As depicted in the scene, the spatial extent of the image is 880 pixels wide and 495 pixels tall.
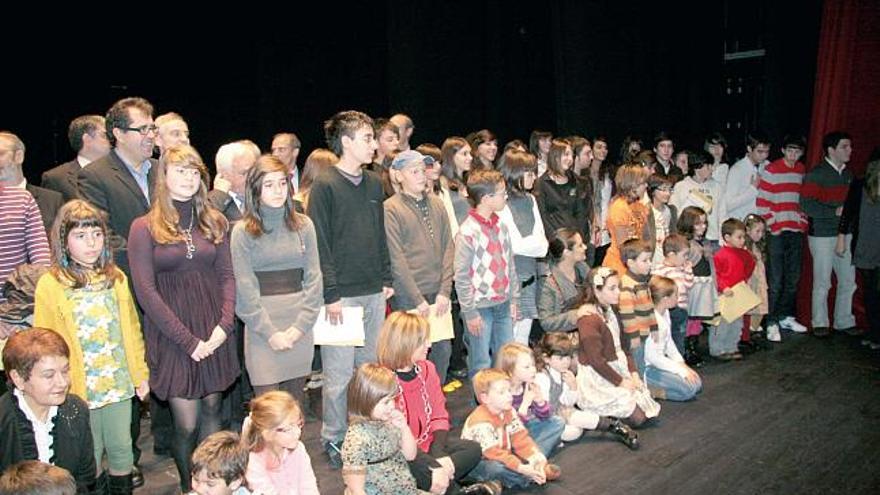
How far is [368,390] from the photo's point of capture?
289 centimetres

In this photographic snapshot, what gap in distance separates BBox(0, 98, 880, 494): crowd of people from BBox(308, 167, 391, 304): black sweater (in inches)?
0.4

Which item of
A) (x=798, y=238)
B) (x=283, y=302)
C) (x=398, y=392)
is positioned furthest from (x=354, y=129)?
(x=798, y=238)

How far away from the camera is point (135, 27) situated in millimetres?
5445

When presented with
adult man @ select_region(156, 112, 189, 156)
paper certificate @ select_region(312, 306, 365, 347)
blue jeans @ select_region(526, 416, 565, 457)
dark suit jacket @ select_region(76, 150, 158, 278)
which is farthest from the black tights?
blue jeans @ select_region(526, 416, 565, 457)

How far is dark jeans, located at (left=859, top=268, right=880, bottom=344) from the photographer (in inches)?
219

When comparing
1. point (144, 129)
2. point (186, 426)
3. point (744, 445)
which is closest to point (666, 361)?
point (744, 445)

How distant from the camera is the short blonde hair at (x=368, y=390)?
2891 mm

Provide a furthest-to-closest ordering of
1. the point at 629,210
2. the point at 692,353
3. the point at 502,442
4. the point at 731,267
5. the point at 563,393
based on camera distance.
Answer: the point at 731,267
the point at 692,353
the point at 629,210
the point at 563,393
the point at 502,442

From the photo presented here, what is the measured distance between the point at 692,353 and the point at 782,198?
156cm

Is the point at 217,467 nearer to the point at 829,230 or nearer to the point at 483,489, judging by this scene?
the point at 483,489

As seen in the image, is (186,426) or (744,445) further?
(744,445)

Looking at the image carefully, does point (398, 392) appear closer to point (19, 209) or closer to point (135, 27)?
point (19, 209)

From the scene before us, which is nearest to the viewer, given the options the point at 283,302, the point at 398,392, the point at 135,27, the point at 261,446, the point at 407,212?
the point at 261,446

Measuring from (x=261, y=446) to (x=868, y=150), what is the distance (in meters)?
5.49
